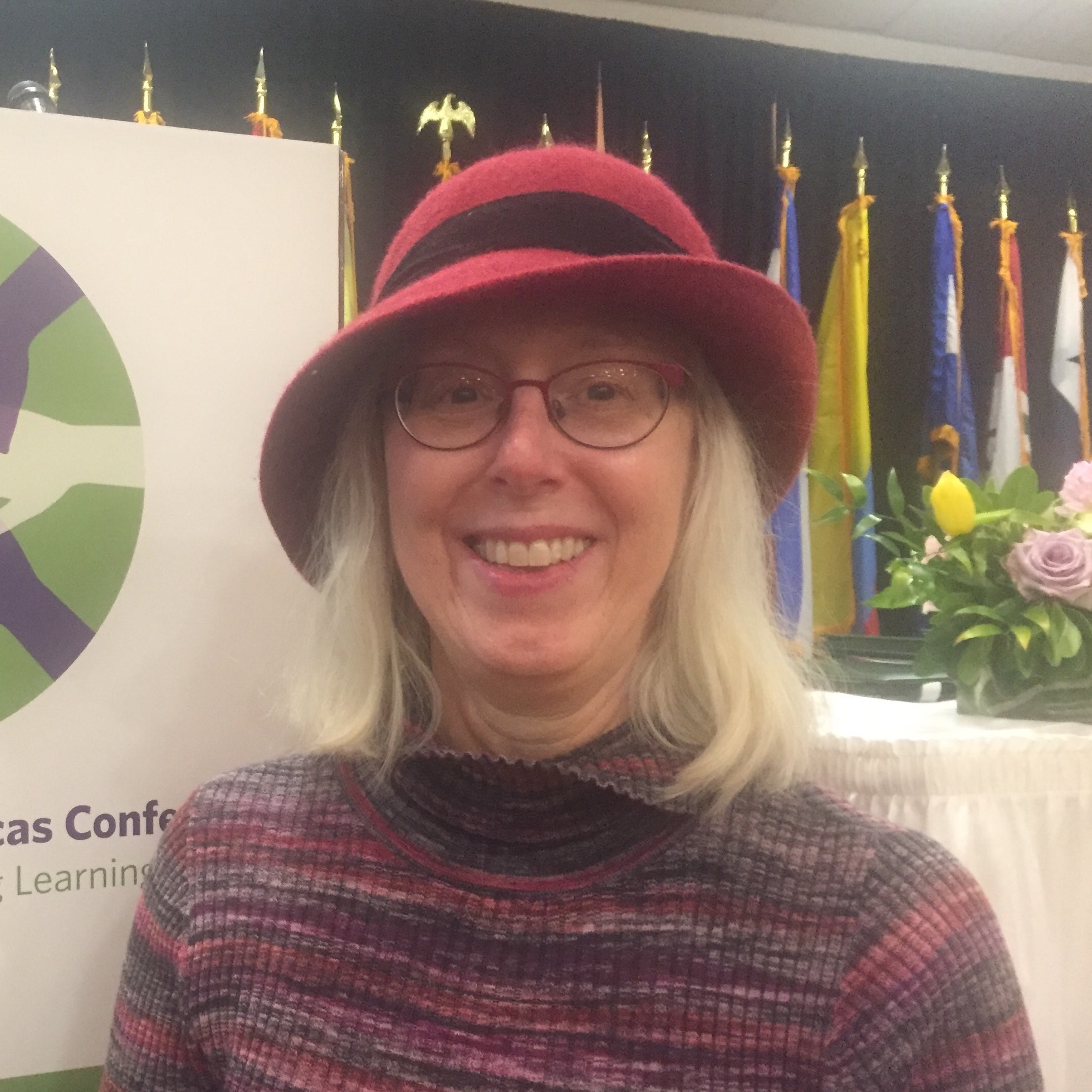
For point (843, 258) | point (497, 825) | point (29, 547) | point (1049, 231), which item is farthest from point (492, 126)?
point (497, 825)

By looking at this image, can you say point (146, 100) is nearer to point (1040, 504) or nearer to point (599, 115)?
point (599, 115)

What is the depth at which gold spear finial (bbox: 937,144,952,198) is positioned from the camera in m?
3.12

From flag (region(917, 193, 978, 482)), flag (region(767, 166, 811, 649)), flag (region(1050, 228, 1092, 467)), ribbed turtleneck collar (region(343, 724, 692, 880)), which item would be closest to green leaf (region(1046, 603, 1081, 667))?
ribbed turtleneck collar (region(343, 724, 692, 880))

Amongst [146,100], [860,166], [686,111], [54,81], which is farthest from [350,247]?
[860,166]

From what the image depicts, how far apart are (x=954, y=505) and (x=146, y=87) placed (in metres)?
2.10

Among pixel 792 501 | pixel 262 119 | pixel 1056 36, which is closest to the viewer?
pixel 262 119

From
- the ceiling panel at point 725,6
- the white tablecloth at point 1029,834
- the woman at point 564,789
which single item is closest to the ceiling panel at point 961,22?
the ceiling panel at point 725,6

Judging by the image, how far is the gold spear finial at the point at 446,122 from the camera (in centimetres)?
266

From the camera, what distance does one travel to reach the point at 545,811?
2.57 ft

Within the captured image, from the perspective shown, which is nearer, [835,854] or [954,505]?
[835,854]

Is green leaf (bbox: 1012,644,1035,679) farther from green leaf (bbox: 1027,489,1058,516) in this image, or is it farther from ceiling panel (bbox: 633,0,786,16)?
ceiling panel (bbox: 633,0,786,16)

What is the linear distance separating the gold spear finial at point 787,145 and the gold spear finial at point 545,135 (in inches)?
29.8

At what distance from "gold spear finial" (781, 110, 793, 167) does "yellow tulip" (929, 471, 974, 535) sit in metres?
2.05

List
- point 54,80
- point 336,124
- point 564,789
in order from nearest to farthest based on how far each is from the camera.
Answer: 1. point 564,789
2. point 54,80
3. point 336,124
